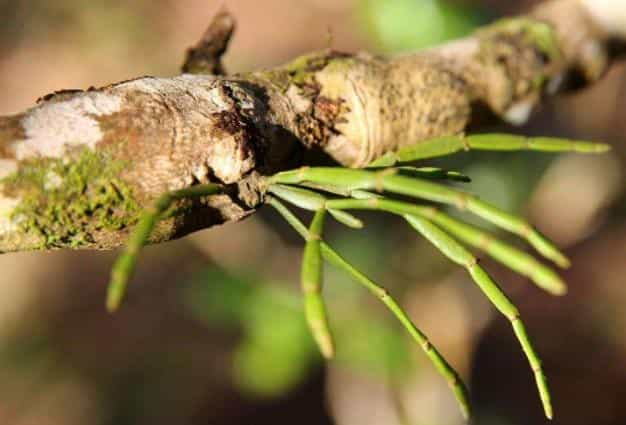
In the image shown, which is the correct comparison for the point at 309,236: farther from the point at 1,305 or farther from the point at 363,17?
the point at 1,305

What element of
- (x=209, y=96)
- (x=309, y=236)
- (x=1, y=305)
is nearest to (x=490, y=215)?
(x=309, y=236)

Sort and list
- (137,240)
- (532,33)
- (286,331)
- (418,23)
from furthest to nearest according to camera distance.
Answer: (286,331) → (418,23) → (532,33) → (137,240)

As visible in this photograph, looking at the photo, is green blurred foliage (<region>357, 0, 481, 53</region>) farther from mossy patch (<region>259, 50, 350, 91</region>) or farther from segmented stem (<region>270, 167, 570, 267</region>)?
segmented stem (<region>270, 167, 570, 267</region>)

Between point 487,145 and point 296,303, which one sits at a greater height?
point 487,145

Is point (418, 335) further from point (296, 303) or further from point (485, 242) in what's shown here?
point (296, 303)

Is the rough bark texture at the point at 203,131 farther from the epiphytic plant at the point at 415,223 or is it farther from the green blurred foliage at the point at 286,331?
the green blurred foliage at the point at 286,331

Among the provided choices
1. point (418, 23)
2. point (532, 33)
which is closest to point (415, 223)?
point (532, 33)

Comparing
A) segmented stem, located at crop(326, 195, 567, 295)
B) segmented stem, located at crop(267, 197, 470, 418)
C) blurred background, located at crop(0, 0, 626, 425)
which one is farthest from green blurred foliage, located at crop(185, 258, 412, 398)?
segmented stem, located at crop(326, 195, 567, 295)
